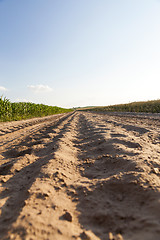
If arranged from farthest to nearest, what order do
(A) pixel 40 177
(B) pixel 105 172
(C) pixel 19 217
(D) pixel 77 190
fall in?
(B) pixel 105 172
(A) pixel 40 177
(D) pixel 77 190
(C) pixel 19 217

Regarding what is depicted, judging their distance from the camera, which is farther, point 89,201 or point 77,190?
point 77,190

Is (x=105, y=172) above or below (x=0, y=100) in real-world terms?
below

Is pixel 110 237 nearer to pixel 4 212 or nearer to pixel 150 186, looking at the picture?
pixel 150 186

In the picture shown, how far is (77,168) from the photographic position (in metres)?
2.05

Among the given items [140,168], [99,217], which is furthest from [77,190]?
[140,168]

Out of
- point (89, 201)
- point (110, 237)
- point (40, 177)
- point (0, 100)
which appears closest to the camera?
point (110, 237)

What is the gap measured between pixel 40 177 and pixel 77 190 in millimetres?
469

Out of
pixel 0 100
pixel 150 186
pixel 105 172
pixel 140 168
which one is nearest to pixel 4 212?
pixel 105 172

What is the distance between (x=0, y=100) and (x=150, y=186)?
12777 millimetres

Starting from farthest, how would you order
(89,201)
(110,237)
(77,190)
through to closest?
(77,190), (89,201), (110,237)

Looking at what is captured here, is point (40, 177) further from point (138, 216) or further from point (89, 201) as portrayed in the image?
point (138, 216)

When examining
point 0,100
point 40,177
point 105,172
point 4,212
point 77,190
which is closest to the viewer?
point 4,212

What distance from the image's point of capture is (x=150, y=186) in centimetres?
130

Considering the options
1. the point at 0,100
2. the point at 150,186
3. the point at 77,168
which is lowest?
the point at 77,168
